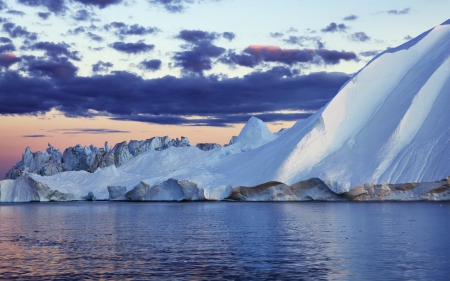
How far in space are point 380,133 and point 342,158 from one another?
15.1ft

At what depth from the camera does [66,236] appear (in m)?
25.2

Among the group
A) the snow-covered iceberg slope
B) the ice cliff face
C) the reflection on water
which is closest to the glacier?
the snow-covered iceberg slope

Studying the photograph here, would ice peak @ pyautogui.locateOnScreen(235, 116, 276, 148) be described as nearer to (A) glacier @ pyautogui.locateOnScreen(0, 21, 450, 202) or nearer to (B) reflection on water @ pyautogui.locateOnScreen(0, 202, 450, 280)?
(A) glacier @ pyautogui.locateOnScreen(0, 21, 450, 202)

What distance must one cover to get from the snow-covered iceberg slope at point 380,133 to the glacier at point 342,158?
0.11 meters

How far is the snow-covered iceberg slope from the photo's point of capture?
172 ft

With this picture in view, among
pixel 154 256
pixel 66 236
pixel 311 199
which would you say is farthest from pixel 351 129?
pixel 154 256

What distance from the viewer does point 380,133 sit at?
5862 centimetres

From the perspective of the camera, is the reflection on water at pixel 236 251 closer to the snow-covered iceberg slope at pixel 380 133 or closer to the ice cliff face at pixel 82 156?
the snow-covered iceberg slope at pixel 380 133

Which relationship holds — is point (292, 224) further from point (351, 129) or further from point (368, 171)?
point (351, 129)

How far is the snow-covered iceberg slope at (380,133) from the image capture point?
5244 cm

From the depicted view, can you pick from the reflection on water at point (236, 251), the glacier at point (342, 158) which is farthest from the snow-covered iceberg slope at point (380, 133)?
the reflection on water at point (236, 251)

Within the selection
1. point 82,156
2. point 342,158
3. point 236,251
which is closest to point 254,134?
point 342,158

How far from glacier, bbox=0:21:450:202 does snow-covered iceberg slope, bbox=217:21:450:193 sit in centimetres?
11

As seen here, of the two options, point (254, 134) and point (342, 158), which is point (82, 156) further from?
point (342, 158)
